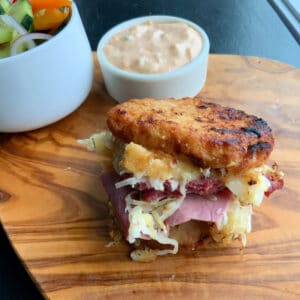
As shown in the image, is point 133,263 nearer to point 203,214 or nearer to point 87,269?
point 87,269

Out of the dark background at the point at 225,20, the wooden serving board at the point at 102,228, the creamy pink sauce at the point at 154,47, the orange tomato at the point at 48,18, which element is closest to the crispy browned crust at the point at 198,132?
the wooden serving board at the point at 102,228

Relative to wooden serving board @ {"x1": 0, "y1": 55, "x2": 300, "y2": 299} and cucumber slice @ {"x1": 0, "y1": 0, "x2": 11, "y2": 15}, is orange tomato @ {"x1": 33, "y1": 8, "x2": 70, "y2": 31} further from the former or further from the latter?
wooden serving board @ {"x1": 0, "y1": 55, "x2": 300, "y2": 299}

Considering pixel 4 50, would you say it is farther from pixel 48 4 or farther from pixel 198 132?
pixel 198 132

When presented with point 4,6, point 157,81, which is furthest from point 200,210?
point 4,6

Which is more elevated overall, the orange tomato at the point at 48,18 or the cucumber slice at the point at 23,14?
the cucumber slice at the point at 23,14

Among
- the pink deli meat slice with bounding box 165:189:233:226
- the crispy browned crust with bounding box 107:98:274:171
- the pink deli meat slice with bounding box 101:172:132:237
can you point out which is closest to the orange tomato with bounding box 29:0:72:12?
the crispy browned crust with bounding box 107:98:274:171

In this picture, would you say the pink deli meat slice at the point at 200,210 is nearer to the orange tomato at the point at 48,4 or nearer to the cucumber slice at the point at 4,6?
the orange tomato at the point at 48,4
